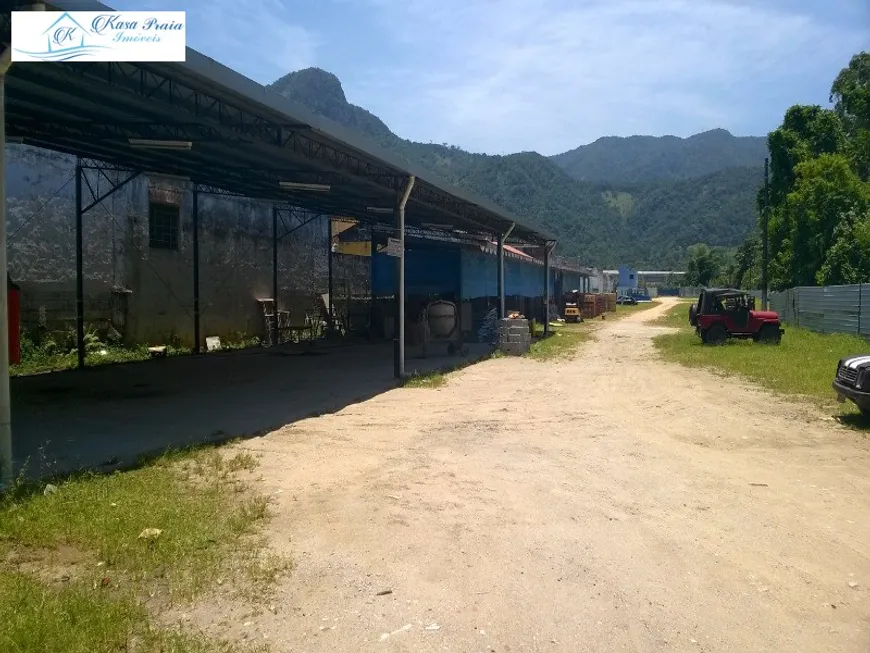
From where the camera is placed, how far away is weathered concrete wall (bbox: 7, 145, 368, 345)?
17.5m

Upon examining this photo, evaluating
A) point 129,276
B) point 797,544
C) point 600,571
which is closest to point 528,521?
point 600,571

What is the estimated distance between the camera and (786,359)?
20172 millimetres

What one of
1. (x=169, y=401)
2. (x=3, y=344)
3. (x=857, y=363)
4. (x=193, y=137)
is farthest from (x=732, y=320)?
(x=3, y=344)

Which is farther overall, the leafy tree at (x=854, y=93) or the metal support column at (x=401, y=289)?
the leafy tree at (x=854, y=93)

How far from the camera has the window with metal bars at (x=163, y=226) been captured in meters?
21.3

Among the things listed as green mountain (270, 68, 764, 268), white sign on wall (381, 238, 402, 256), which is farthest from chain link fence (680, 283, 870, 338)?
green mountain (270, 68, 764, 268)

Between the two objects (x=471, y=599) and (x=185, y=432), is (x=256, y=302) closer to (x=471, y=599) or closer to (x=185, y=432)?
(x=185, y=432)

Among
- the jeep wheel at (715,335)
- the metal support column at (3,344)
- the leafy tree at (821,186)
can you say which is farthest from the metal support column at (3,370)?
the leafy tree at (821,186)

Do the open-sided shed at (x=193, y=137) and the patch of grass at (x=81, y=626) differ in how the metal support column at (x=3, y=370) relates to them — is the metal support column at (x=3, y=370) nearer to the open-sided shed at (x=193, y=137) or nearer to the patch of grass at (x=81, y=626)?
the open-sided shed at (x=193, y=137)

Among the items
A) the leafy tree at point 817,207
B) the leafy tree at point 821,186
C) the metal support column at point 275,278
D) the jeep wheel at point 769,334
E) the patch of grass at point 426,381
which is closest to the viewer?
the patch of grass at point 426,381

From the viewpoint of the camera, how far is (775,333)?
24.8 metres

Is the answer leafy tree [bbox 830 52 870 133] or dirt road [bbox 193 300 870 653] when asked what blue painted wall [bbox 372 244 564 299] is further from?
leafy tree [bbox 830 52 870 133]

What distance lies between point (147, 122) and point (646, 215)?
175 m

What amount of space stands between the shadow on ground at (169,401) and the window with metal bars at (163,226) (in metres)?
3.65
